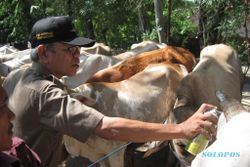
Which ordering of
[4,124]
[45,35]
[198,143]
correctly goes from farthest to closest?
[45,35], [198,143], [4,124]

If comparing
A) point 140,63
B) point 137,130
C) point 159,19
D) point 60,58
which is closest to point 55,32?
point 60,58

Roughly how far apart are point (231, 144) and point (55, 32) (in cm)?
171

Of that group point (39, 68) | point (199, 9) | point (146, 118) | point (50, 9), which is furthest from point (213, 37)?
point (50, 9)

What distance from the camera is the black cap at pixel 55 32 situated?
3.14 metres

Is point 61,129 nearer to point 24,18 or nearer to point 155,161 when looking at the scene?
point 155,161

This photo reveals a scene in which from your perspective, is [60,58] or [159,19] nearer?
[60,58]

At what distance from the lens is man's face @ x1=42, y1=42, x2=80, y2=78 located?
3.16 m

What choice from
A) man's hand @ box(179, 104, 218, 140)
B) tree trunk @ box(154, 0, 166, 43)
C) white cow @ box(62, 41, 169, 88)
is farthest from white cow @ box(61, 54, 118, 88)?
man's hand @ box(179, 104, 218, 140)

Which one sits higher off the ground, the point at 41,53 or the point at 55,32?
the point at 55,32

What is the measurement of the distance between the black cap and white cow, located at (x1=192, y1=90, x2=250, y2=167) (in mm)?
1438

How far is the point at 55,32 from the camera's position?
124 inches

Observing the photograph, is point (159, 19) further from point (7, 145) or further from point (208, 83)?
point (7, 145)

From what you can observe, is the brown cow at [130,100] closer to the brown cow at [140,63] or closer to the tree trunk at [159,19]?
the brown cow at [140,63]

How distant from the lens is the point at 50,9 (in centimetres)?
1616
